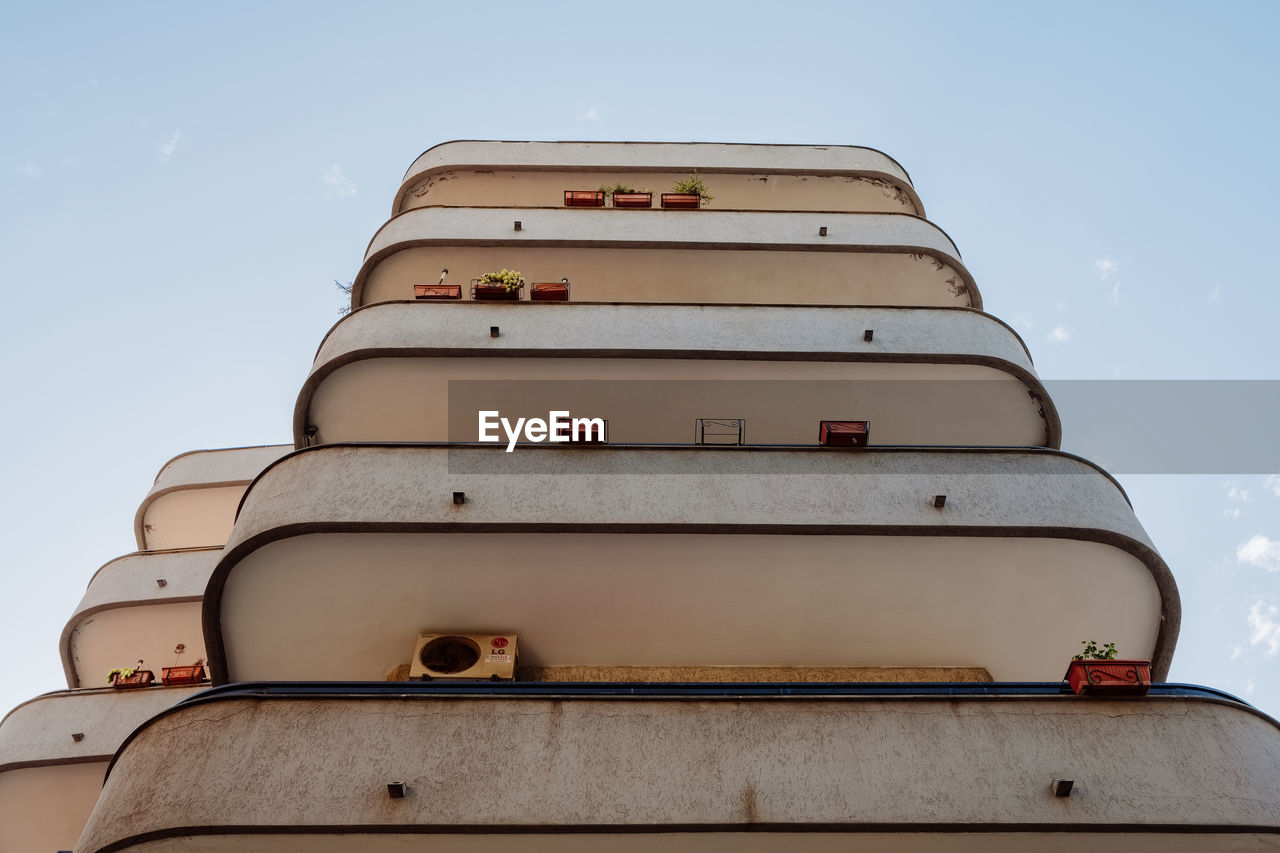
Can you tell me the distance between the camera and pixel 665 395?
12.8 meters

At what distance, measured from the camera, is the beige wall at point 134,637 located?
674 inches

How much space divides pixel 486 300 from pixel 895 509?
6815mm

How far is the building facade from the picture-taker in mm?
7496

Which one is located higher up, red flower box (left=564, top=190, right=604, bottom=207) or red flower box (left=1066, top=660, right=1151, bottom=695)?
red flower box (left=564, top=190, right=604, bottom=207)

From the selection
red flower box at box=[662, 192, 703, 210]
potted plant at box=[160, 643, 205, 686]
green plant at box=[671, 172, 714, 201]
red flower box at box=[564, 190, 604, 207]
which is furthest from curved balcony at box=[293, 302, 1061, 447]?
green plant at box=[671, 172, 714, 201]

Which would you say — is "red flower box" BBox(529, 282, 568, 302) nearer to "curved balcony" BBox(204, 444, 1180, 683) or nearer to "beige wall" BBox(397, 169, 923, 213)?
"curved balcony" BBox(204, 444, 1180, 683)

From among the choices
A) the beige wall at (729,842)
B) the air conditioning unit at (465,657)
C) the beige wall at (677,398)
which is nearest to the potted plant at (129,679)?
the beige wall at (677,398)

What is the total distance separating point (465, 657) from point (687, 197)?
1018 centimetres

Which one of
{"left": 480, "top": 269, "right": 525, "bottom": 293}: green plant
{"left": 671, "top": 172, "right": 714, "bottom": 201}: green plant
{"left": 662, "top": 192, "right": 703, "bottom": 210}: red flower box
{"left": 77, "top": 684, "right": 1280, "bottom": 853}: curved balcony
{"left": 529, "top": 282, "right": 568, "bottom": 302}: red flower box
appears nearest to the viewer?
{"left": 77, "top": 684, "right": 1280, "bottom": 853}: curved balcony

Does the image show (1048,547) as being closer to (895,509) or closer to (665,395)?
(895,509)

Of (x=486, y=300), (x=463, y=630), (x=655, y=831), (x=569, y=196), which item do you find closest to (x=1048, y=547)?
(x=655, y=831)

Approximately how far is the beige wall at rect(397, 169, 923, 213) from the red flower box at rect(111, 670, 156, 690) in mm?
10568

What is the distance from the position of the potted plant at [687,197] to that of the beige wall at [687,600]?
28.7 feet

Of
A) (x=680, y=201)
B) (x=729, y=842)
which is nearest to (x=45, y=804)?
(x=729, y=842)
